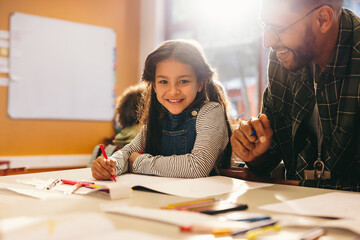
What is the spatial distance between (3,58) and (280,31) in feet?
10.5

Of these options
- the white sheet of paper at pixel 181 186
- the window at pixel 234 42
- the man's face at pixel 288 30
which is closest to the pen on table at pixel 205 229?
the white sheet of paper at pixel 181 186

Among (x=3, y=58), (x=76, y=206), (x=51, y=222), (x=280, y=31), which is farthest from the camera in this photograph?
(x=3, y=58)

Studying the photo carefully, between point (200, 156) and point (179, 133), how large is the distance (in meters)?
0.26

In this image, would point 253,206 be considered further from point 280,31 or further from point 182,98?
point 182,98

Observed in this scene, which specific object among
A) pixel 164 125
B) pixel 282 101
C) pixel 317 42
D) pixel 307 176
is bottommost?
pixel 307 176

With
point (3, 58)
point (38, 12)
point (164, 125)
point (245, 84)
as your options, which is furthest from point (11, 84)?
point (164, 125)

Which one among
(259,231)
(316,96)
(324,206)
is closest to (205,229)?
(259,231)

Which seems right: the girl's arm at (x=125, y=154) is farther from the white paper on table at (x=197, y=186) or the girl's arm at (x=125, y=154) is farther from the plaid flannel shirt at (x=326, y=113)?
the plaid flannel shirt at (x=326, y=113)

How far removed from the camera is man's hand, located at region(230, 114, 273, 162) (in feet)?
3.40

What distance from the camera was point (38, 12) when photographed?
3740 mm

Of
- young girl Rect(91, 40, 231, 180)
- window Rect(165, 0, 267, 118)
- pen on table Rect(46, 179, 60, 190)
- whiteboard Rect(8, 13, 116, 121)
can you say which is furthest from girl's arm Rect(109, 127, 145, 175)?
whiteboard Rect(8, 13, 116, 121)

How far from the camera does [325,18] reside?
1083 mm

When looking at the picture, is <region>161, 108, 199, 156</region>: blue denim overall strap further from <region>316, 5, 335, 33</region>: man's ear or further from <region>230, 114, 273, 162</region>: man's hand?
<region>316, 5, 335, 33</region>: man's ear

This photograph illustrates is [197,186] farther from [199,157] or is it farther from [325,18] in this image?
[325,18]
